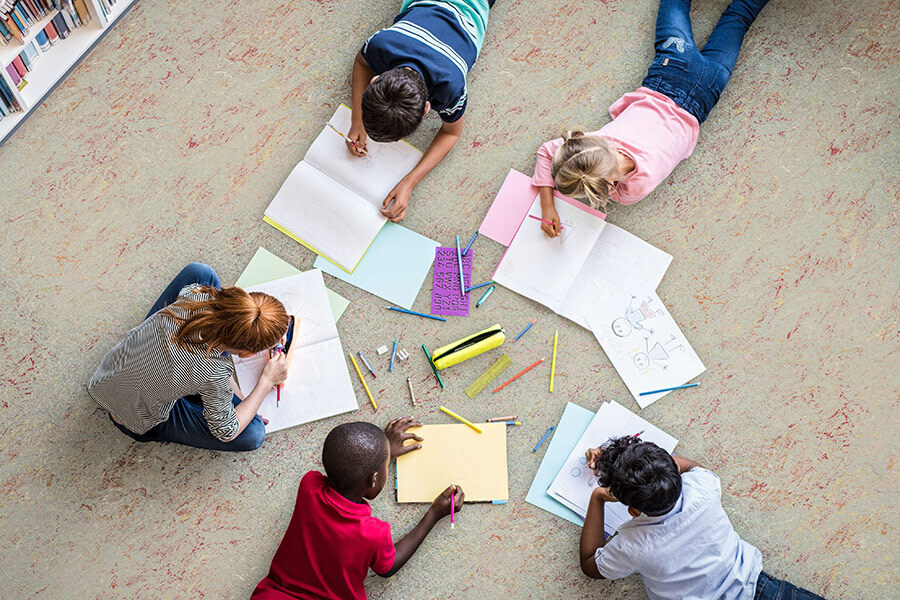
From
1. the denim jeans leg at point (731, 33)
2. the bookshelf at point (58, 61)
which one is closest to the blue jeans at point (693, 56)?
the denim jeans leg at point (731, 33)

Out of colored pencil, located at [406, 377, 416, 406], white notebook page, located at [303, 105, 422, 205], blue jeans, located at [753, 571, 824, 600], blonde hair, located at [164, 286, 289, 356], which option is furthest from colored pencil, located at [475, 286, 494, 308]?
blue jeans, located at [753, 571, 824, 600]

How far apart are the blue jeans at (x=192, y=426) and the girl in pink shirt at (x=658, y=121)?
100cm

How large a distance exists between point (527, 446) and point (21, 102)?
1801mm

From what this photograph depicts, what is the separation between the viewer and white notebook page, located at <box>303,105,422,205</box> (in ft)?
6.75

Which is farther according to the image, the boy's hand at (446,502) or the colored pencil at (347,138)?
the colored pencil at (347,138)

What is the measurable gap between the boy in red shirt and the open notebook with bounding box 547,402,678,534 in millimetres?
526

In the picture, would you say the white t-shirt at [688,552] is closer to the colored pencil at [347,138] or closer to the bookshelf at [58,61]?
the colored pencil at [347,138]

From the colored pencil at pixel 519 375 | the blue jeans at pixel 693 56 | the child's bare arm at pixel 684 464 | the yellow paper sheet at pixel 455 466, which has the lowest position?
the yellow paper sheet at pixel 455 466

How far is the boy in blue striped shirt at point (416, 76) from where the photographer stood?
67.7 inches

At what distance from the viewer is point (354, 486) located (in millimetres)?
1629

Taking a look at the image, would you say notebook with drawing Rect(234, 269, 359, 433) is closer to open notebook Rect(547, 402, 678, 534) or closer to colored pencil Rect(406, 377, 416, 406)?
colored pencil Rect(406, 377, 416, 406)

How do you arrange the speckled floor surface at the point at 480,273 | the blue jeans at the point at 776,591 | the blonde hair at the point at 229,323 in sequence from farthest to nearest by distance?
the speckled floor surface at the point at 480,273
the blue jeans at the point at 776,591
the blonde hair at the point at 229,323

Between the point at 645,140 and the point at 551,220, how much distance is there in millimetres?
351

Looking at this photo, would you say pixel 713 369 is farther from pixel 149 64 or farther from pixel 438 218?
pixel 149 64
